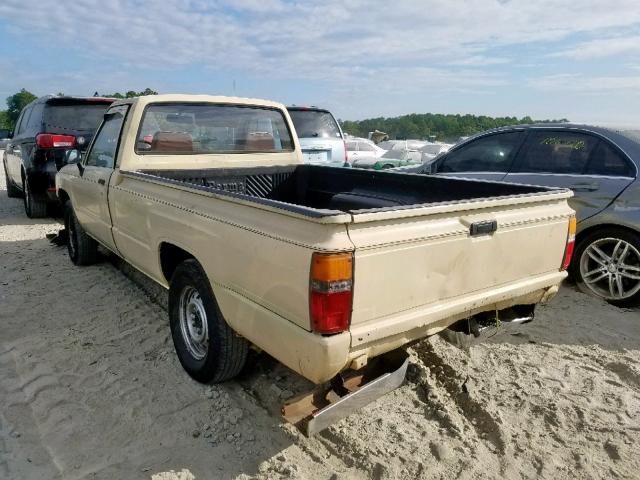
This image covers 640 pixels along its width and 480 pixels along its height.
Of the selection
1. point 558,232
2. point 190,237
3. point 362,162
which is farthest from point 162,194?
point 362,162

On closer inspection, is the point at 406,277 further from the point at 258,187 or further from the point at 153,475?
the point at 258,187

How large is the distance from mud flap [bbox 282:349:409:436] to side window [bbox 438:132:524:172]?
11.1 ft

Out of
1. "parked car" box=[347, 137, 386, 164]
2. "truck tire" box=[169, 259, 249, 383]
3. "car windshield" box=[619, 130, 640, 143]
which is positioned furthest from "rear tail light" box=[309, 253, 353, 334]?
"parked car" box=[347, 137, 386, 164]

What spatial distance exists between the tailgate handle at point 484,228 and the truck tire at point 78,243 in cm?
430

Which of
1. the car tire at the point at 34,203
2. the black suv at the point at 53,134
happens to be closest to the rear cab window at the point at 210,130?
the black suv at the point at 53,134

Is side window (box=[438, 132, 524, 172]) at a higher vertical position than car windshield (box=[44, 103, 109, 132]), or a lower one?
lower

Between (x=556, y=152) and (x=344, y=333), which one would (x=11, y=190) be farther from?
(x=344, y=333)

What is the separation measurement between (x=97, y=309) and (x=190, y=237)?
196 centimetres

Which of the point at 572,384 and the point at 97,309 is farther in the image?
the point at 97,309

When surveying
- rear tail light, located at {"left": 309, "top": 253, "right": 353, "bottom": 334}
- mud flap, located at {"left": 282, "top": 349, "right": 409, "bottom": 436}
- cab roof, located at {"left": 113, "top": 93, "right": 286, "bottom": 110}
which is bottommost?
mud flap, located at {"left": 282, "top": 349, "right": 409, "bottom": 436}

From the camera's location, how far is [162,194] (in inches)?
124

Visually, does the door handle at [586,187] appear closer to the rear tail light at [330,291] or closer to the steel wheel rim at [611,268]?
the steel wheel rim at [611,268]

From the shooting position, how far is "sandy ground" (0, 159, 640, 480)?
7.98ft

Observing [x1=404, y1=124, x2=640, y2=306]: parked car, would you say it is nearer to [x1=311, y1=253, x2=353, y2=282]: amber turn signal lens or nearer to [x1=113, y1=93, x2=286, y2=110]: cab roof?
[x1=113, y1=93, x2=286, y2=110]: cab roof
